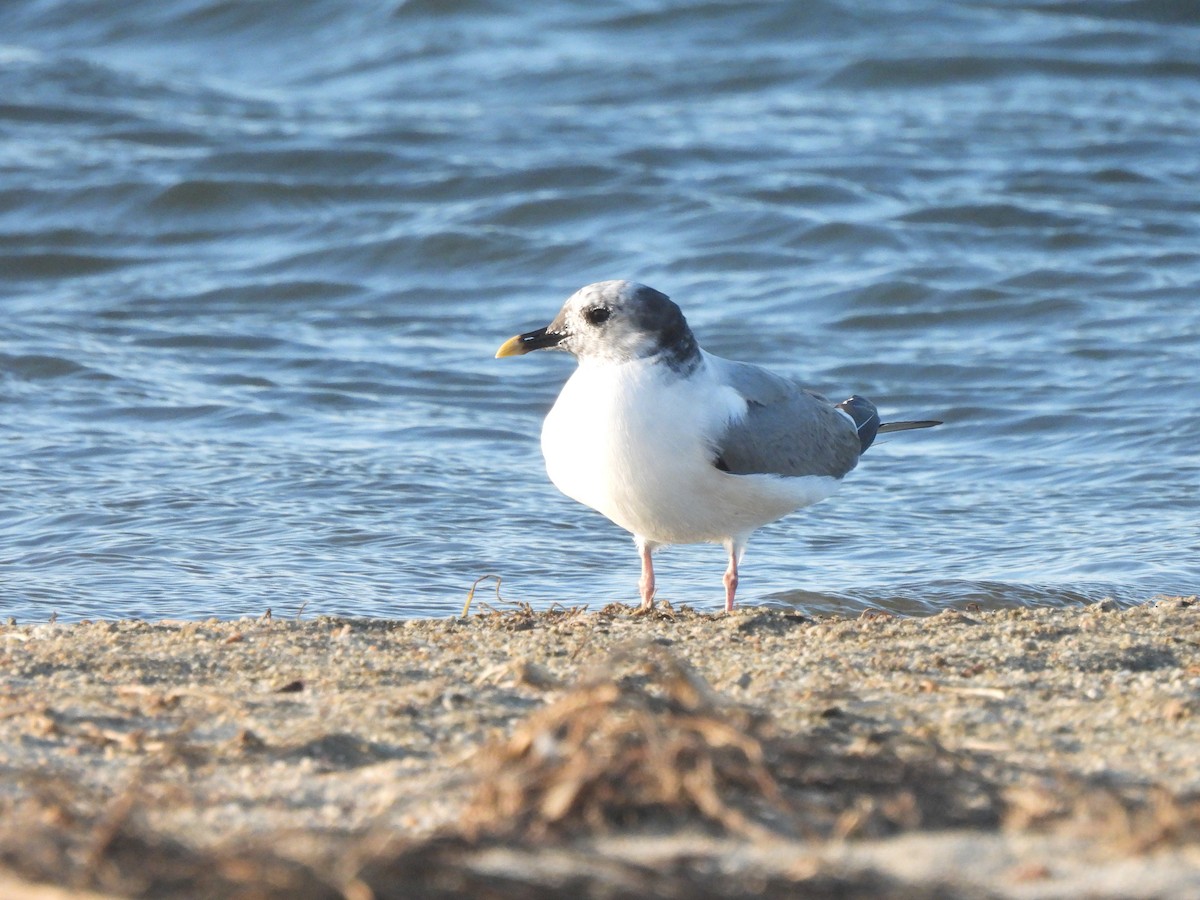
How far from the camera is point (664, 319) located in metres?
5.79

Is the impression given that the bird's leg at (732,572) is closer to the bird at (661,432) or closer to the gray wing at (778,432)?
the bird at (661,432)

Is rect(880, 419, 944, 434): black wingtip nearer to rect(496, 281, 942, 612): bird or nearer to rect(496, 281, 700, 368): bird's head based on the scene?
rect(496, 281, 942, 612): bird

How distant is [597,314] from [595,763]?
3079mm

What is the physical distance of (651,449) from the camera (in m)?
5.57

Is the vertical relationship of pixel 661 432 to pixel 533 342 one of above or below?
below

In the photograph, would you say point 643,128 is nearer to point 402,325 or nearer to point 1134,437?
point 402,325

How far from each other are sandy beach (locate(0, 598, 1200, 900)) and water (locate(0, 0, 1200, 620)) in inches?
66.8

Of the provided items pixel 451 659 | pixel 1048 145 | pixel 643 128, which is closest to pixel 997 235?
pixel 1048 145

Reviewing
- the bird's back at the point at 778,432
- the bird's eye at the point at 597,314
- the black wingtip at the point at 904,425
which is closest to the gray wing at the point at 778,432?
the bird's back at the point at 778,432

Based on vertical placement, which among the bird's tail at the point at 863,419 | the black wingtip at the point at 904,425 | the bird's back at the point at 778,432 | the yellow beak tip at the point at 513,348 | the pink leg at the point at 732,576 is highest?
the yellow beak tip at the point at 513,348

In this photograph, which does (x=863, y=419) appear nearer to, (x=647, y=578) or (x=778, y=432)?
(x=778, y=432)

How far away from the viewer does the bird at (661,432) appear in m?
5.59

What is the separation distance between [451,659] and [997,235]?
9626mm

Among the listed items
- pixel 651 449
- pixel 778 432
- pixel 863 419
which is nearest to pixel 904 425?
pixel 863 419
